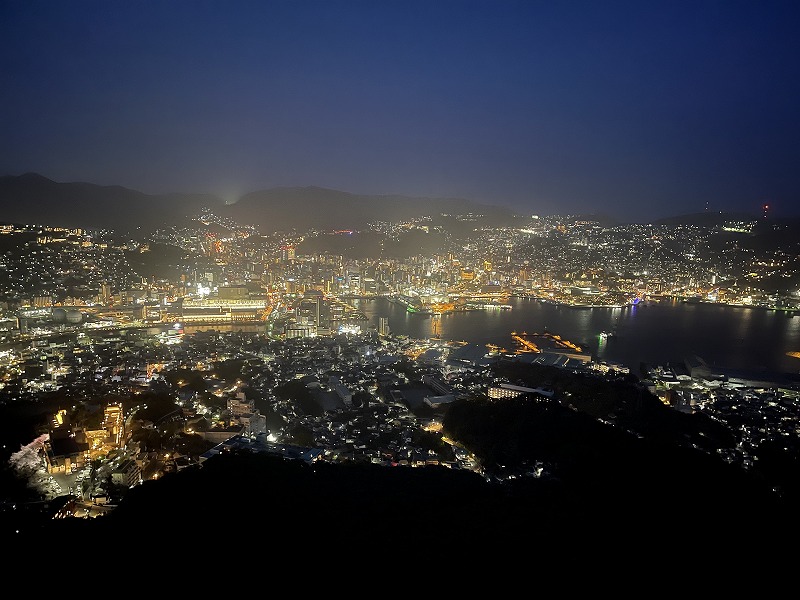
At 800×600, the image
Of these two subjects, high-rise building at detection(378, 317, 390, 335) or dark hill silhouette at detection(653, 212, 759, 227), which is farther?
dark hill silhouette at detection(653, 212, 759, 227)

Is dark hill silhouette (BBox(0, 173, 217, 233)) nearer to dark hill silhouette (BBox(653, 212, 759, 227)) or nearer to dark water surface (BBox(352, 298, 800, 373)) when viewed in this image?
dark water surface (BBox(352, 298, 800, 373))

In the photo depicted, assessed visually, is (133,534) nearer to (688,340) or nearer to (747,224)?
(688,340)

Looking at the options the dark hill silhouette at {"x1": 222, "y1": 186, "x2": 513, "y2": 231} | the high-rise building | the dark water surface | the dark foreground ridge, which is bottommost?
the dark water surface

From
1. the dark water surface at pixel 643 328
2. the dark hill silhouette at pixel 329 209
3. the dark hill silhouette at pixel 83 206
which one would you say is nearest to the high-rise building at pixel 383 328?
the dark water surface at pixel 643 328

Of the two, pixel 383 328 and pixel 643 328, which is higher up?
pixel 383 328

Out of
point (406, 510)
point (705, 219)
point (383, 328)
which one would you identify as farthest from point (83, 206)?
point (705, 219)

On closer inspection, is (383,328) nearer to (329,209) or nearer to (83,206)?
(83,206)

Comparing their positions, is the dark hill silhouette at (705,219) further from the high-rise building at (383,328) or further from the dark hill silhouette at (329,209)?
the high-rise building at (383,328)

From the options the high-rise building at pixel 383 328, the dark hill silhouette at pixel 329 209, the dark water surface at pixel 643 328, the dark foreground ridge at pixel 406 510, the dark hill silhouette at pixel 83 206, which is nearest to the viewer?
the dark foreground ridge at pixel 406 510

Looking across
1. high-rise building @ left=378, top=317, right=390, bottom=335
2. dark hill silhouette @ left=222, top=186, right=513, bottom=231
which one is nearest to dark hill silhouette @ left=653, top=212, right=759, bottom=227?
dark hill silhouette @ left=222, top=186, right=513, bottom=231
